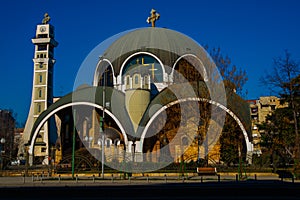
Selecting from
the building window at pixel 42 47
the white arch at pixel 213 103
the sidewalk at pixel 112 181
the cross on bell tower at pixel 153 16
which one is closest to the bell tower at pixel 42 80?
the building window at pixel 42 47

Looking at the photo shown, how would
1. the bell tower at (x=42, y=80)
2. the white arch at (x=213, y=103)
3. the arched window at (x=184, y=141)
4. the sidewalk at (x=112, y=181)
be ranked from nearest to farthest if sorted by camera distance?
the sidewalk at (x=112, y=181) < the white arch at (x=213, y=103) < the arched window at (x=184, y=141) < the bell tower at (x=42, y=80)

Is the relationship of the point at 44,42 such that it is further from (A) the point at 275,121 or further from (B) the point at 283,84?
(B) the point at 283,84

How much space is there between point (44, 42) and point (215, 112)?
30884 millimetres

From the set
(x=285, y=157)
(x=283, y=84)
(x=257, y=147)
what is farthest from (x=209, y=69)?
(x=257, y=147)

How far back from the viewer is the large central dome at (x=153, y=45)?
40.8 m

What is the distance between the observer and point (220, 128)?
2370 cm

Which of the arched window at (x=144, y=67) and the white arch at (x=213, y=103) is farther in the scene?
the arched window at (x=144, y=67)

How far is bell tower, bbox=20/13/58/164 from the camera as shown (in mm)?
46500

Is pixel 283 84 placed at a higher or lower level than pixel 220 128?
higher

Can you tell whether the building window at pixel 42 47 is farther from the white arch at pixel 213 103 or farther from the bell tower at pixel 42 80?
the white arch at pixel 213 103

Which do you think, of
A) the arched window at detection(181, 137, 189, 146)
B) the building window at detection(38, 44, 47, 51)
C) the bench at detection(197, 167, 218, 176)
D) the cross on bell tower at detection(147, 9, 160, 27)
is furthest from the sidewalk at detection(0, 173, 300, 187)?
the building window at detection(38, 44, 47, 51)

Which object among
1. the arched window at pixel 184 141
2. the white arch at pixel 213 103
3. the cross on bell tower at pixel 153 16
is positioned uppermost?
the cross on bell tower at pixel 153 16

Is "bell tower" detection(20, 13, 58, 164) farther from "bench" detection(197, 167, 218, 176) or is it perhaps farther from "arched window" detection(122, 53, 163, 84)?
"bench" detection(197, 167, 218, 176)

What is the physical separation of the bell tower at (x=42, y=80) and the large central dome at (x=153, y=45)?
944 centimetres
